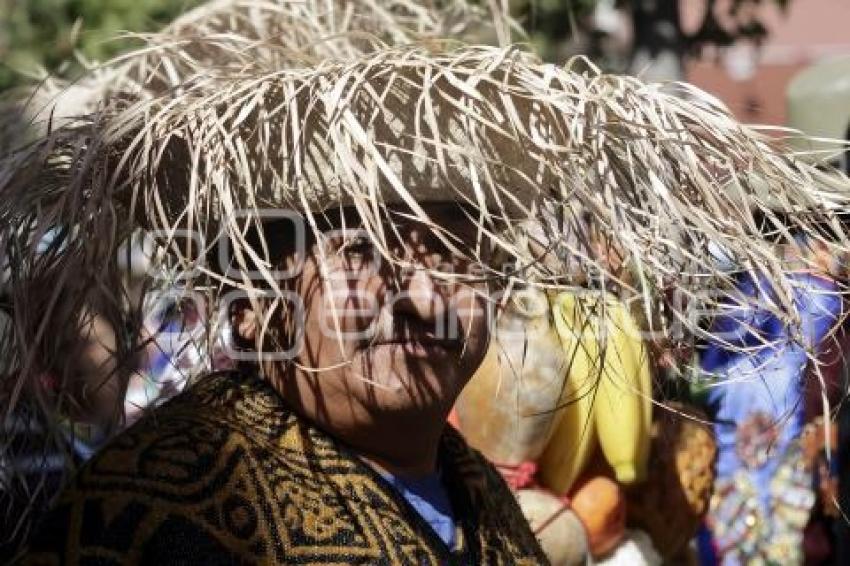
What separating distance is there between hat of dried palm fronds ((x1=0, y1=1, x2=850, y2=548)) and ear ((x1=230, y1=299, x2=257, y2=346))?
0.05m

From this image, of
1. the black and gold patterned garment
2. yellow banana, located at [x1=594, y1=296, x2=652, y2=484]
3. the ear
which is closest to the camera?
the black and gold patterned garment

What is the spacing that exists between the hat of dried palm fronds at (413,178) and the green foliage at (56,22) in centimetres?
306

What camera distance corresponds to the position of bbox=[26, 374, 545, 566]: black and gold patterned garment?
5.54 feet

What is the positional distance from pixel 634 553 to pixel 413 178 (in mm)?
1674

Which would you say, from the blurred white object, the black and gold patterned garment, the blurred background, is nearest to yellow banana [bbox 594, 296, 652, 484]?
the blurred white object

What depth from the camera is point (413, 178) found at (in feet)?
6.14

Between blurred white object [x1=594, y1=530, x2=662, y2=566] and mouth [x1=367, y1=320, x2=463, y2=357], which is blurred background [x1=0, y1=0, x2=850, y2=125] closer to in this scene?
blurred white object [x1=594, y1=530, x2=662, y2=566]

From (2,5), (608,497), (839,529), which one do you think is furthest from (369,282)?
(2,5)

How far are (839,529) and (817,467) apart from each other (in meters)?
0.19

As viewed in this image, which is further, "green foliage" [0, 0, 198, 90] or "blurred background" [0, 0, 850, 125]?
"green foliage" [0, 0, 198, 90]

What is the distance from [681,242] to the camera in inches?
76.2

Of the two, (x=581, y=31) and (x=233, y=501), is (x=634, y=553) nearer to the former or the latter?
(x=233, y=501)

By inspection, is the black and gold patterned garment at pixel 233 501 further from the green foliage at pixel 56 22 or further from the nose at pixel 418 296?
the green foliage at pixel 56 22

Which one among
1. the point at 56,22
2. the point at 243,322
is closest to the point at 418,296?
the point at 243,322
